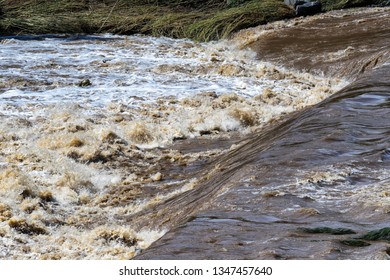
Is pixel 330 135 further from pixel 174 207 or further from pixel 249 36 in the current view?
pixel 249 36

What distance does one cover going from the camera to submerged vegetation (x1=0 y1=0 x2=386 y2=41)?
49.1 feet

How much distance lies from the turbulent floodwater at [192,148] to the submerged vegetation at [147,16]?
68 centimetres

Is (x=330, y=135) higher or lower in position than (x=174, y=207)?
higher

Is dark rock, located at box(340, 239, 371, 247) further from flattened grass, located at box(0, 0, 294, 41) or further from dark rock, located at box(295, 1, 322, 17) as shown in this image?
dark rock, located at box(295, 1, 322, 17)

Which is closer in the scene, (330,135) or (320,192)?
(320,192)

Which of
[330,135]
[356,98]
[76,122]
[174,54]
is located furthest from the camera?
[174,54]

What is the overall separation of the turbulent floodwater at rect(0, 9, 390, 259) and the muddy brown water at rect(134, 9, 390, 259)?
2 centimetres

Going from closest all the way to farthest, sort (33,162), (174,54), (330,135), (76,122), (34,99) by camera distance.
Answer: (330,135), (33,162), (76,122), (34,99), (174,54)

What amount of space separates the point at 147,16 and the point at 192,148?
25.9 feet

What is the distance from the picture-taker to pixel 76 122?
9078 mm

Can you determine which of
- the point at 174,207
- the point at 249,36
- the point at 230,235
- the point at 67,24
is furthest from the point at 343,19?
the point at 230,235

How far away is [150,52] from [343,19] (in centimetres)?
331

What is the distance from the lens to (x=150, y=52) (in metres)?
13.5

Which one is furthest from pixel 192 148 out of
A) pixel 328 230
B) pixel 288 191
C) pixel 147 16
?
pixel 147 16
